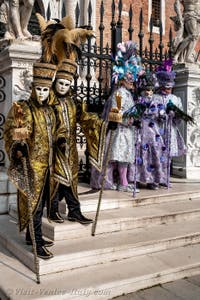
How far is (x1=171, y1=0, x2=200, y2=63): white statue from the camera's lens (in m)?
7.41

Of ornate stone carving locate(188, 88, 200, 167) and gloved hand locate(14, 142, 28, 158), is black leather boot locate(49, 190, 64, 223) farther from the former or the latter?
ornate stone carving locate(188, 88, 200, 167)

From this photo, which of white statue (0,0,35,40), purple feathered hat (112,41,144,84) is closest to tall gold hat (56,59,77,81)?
white statue (0,0,35,40)

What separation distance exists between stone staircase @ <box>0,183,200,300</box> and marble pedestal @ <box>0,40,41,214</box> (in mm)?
258

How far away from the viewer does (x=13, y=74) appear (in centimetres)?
513

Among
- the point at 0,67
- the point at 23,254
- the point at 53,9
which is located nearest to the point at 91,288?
the point at 23,254

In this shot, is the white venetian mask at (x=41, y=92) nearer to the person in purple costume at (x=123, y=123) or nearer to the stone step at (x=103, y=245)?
the stone step at (x=103, y=245)

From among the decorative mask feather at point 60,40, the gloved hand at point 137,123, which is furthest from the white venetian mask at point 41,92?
the gloved hand at point 137,123

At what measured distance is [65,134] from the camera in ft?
13.4

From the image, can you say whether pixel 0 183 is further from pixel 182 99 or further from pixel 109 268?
pixel 182 99

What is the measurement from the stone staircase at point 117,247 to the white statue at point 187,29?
347 centimetres

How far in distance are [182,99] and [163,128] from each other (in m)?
1.27

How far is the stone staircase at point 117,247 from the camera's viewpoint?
3.54 m

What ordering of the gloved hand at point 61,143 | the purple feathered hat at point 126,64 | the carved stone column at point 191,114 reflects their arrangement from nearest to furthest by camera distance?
the gloved hand at point 61,143
the purple feathered hat at point 126,64
the carved stone column at point 191,114

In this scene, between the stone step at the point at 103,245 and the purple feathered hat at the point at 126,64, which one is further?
the purple feathered hat at the point at 126,64
